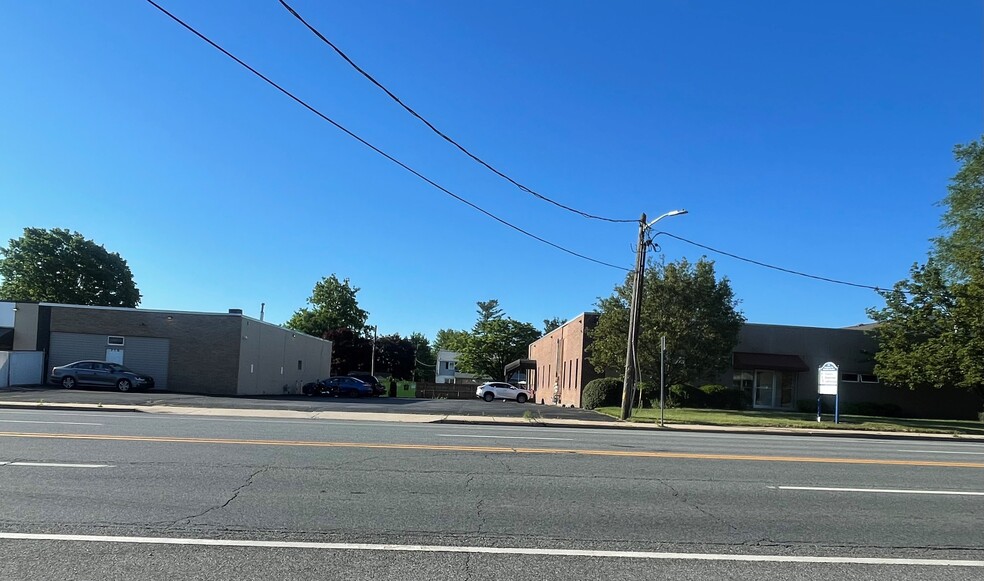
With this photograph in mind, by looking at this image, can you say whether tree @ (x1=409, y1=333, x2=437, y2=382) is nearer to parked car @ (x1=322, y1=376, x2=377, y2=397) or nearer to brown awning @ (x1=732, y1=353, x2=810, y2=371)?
parked car @ (x1=322, y1=376, x2=377, y2=397)

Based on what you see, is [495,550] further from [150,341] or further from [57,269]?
[57,269]

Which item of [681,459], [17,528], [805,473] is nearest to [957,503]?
[805,473]

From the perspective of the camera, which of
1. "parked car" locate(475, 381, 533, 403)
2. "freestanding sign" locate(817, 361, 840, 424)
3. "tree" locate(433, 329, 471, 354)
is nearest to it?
"freestanding sign" locate(817, 361, 840, 424)

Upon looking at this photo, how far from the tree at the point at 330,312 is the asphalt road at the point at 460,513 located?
218 feet

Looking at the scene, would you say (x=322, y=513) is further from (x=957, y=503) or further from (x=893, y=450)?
(x=893, y=450)

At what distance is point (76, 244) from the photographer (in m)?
63.1

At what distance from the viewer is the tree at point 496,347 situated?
7781cm

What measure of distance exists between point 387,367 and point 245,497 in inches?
3274

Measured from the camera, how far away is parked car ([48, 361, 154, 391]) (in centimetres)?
3003

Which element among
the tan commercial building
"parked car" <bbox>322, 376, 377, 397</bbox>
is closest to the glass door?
"parked car" <bbox>322, 376, 377, 397</bbox>

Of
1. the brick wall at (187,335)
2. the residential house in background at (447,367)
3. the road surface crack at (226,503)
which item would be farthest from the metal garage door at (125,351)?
the residential house in background at (447,367)

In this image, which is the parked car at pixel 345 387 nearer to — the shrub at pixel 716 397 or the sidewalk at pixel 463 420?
the sidewalk at pixel 463 420

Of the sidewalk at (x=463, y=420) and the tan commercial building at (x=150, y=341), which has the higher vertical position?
the tan commercial building at (x=150, y=341)

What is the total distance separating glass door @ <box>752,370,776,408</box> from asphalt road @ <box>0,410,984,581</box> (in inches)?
994
